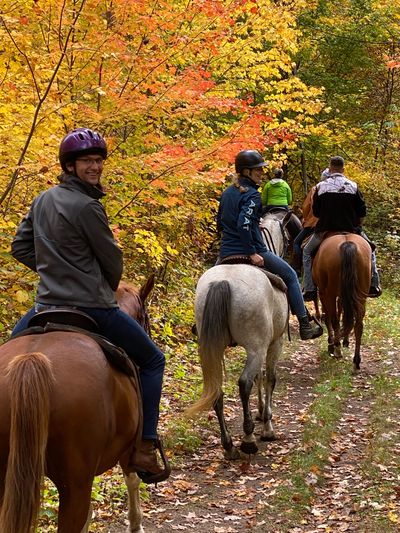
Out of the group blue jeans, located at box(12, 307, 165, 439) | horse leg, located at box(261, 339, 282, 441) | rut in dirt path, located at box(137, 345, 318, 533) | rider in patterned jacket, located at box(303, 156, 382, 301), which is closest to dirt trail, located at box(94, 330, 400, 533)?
rut in dirt path, located at box(137, 345, 318, 533)

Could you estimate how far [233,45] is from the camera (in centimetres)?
1245

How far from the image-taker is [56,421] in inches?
134

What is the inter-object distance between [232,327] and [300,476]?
168cm

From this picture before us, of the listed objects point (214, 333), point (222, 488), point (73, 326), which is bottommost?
point (222, 488)

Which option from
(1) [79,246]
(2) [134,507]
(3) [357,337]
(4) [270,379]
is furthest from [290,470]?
(3) [357,337]

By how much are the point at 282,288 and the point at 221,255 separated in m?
0.84

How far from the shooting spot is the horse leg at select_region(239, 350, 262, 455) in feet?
23.2

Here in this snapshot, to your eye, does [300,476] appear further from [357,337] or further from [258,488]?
[357,337]

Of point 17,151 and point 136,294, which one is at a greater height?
point 17,151

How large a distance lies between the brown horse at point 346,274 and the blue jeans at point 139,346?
6.08 m

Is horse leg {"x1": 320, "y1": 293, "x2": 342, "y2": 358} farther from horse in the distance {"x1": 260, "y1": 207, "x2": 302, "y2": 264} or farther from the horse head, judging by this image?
the horse head

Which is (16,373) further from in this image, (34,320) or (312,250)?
(312,250)

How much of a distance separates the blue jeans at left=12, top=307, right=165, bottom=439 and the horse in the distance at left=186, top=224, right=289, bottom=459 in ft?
7.58

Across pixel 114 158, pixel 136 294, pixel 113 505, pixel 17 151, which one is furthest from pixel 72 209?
pixel 114 158
